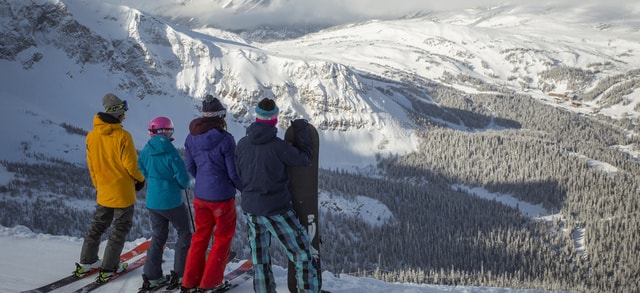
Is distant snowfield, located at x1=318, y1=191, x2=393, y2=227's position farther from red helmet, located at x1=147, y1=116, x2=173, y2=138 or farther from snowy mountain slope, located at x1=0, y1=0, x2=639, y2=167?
red helmet, located at x1=147, y1=116, x2=173, y2=138

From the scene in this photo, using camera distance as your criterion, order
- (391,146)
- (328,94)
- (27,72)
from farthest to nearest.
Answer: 1. (328,94)
2. (391,146)
3. (27,72)

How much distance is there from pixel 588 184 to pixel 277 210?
138331 millimetres

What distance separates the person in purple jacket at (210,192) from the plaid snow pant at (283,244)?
2.47 feet

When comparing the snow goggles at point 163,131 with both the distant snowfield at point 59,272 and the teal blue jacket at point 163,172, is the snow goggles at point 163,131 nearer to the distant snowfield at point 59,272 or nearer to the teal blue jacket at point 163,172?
the teal blue jacket at point 163,172

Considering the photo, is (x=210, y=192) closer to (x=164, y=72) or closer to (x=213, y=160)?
(x=213, y=160)

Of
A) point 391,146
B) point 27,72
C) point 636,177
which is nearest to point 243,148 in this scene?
point 27,72

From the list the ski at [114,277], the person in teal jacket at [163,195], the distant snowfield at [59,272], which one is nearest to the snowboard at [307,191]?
the distant snowfield at [59,272]

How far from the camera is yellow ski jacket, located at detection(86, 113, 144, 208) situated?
766 cm

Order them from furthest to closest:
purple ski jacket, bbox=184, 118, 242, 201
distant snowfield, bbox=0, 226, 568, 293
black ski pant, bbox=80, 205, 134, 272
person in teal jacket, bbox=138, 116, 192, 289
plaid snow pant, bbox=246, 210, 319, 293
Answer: distant snowfield, bbox=0, 226, 568, 293 → black ski pant, bbox=80, 205, 134, 272 → person in teal jacket, bbox=138, 116, 192, 289 → purple ski jacket, bbox=184, 118, 242, 201 → plaid snow pant, bbox=246, 210, 319, 293

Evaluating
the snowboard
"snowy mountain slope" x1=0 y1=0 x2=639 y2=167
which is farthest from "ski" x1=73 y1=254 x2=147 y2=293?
"snowy mountain slope" x1=0 y1=0 x2=639 y2=167

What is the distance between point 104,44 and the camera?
141625 millimetres

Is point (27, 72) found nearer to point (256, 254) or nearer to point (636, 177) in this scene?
point (256, 254)

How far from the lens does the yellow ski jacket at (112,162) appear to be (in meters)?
7.66

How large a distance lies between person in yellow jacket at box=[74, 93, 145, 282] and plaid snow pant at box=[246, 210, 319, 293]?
8.53 feet
